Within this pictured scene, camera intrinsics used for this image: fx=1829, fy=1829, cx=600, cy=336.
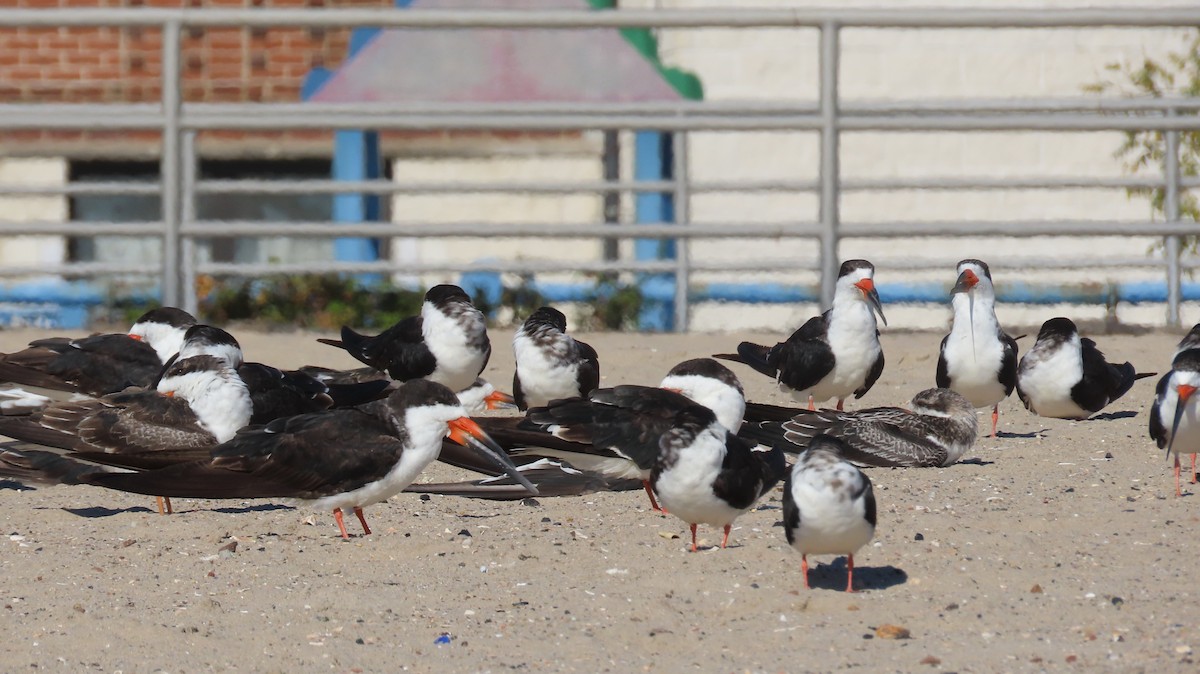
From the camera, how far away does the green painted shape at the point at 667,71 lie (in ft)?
43.2

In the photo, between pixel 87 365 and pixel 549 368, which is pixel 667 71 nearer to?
pixel 549 368

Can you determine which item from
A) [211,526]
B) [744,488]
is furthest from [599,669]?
[211,526]

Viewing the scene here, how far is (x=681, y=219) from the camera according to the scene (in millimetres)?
11773

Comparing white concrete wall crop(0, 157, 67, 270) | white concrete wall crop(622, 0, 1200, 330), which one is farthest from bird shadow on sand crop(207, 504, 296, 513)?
white concrete wall crop(0, 157, 67, 270)

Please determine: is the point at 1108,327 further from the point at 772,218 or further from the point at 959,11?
the point at 772,218

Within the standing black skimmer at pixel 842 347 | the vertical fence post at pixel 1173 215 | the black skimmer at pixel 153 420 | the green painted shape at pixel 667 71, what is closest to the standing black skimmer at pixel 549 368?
the standing black skimmer at pixel 842 347

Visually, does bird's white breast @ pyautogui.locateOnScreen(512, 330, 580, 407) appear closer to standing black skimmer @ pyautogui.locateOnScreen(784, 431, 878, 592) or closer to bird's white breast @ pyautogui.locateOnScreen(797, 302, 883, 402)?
bird's white breast @ pyautogui.locateOnScreen(797, 302, 883, 402)

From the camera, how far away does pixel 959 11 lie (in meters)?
10.5

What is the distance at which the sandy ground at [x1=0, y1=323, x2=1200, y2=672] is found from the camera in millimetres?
4605

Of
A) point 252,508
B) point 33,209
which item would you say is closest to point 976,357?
point 252,508

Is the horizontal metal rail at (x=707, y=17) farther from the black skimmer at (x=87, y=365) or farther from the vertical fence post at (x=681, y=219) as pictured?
the black skimmer at (x=87, y=365)

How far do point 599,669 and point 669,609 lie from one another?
50cm

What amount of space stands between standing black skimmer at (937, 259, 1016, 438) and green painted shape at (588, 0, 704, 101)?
5791 mm

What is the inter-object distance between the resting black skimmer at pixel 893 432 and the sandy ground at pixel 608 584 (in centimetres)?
9
